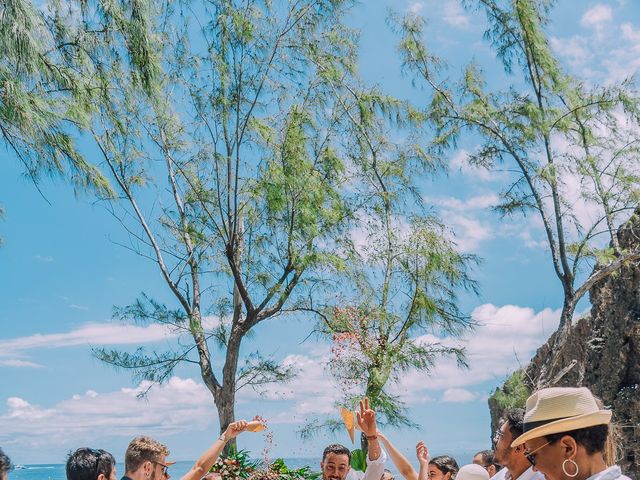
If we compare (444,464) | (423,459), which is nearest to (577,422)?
(423,459)

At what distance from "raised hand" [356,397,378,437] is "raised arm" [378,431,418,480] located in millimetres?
229

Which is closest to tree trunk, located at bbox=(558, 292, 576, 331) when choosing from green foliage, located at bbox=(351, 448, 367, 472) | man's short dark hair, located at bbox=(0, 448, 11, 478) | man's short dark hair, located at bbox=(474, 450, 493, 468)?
green foliage, located at bbox=(351, 448, 367, 472)

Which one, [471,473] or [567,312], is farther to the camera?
[567,312]

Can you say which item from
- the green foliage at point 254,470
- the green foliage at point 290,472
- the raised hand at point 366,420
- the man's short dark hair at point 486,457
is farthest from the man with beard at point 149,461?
the green foliage at point 290,472

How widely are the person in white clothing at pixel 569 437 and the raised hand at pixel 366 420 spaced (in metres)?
1.46

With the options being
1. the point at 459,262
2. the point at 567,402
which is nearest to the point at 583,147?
the point at 459,262

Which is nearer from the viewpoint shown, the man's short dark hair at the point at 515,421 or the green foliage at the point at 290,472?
the man's short dark hair at the point at 515,421

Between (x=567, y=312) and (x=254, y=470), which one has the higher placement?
(x=567, y=312)

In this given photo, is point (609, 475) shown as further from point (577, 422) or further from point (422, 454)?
point (422, 454)

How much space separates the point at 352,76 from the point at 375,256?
3.35 meters

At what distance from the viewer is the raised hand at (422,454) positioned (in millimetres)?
3698

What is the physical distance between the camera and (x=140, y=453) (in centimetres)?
350

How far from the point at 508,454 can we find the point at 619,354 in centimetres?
1187

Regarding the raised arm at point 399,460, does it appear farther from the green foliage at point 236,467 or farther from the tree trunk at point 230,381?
the tree trunk at point 230,381
